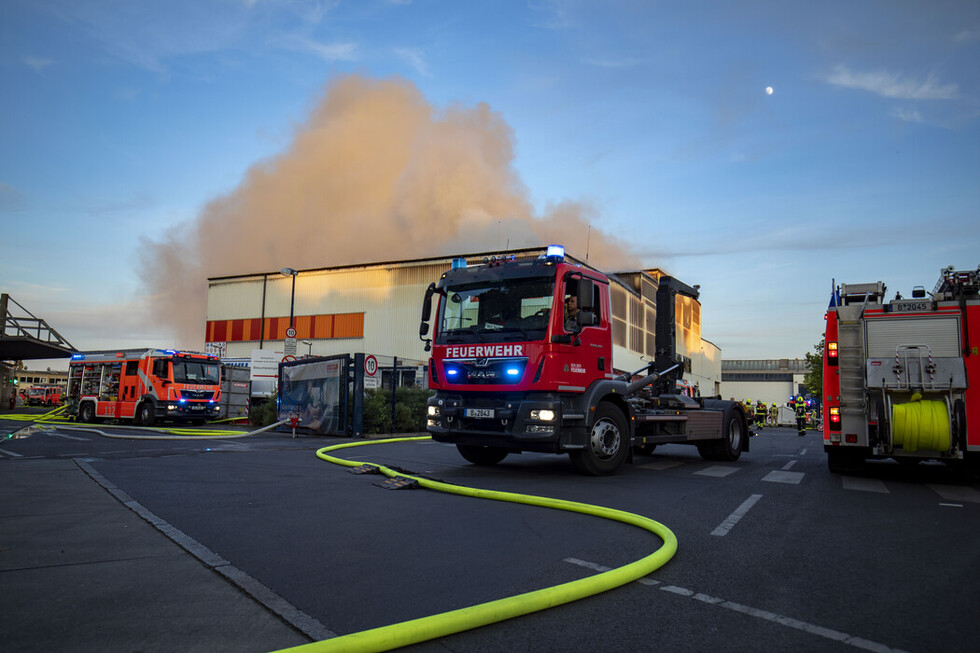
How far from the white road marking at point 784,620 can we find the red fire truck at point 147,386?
68.7ft

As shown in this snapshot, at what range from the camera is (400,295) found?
4653 cm

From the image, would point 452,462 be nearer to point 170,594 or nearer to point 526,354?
point 526,354

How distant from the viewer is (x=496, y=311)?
8.98m

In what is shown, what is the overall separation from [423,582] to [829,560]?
2832 mm

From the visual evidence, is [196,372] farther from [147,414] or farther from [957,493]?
[957,493]

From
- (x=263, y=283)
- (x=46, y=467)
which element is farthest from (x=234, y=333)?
(x=46, y=467)

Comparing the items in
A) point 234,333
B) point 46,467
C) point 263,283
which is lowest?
point 46,467

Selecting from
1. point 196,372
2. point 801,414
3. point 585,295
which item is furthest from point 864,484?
point 801,414

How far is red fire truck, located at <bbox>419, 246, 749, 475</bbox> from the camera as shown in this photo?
27.5 feet

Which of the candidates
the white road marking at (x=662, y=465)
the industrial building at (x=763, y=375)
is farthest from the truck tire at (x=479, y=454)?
the industrial building at (x=763, y=375)

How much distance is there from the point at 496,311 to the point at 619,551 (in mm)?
4908

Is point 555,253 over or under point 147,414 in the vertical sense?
over

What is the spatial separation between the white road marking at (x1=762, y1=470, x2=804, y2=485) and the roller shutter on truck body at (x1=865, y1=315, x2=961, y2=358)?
80.4 inches

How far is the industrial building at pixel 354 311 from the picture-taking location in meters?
45.2
